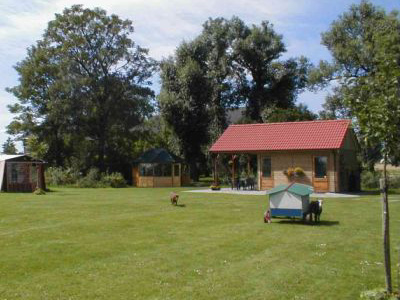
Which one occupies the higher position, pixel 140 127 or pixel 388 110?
pixel 140 127

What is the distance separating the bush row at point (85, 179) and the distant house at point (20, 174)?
706 cm

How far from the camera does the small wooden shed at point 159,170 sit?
42.1 meters

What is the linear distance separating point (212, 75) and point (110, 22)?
11238mm

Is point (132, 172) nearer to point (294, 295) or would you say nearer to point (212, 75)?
point (212, 75)

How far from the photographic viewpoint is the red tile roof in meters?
28.3

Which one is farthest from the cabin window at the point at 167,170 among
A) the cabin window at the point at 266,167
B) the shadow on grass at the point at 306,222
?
the shadow on grass at the point at 306,222

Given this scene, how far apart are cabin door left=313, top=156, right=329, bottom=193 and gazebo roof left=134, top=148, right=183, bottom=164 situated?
16.4m

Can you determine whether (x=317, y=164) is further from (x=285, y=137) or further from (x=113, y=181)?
(x=113, y=181)

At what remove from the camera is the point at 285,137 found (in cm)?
3025

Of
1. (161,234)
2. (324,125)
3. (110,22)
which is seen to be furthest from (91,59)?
(161,234)

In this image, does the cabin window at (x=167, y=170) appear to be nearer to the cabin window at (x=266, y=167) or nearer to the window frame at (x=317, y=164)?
the cabin window at (x=266, y=167)

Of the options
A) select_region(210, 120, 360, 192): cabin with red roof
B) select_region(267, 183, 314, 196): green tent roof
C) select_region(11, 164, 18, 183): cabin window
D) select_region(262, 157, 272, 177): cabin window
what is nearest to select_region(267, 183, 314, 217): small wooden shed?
select_region(267, 183, 314, 196): green tent roof

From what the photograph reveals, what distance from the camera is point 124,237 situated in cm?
1157

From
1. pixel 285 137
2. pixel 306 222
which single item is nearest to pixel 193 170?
A: pixel 285 137
